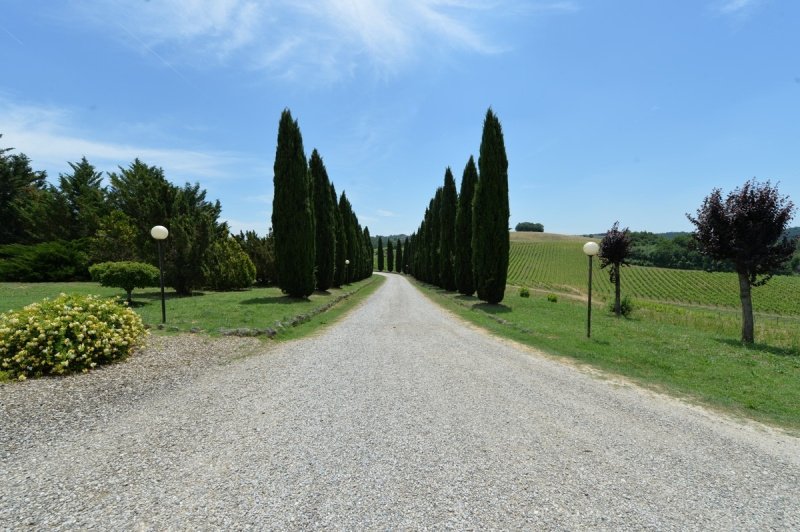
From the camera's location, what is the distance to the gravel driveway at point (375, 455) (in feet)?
8.34

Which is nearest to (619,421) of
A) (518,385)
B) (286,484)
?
(518,385)

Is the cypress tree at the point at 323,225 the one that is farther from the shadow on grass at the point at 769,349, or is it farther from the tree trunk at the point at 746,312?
the tree trunk at the point at 746,312

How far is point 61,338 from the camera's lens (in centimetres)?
573

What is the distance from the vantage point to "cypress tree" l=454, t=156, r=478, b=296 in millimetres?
22812

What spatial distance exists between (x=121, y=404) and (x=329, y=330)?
19.2 feet

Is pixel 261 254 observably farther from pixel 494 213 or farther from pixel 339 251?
pixel 494 213

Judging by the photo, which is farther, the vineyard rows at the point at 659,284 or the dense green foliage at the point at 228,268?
the vineyard rows at the point at 659,284

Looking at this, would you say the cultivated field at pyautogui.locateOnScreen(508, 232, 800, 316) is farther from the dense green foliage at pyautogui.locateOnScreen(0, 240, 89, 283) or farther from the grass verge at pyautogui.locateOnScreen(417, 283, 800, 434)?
the dense green foliage at pyautogui.locateOnScreen(0, 240, 89, 283)

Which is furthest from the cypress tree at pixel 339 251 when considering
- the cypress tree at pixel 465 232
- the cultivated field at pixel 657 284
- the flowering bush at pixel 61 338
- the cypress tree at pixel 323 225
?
the cultivated field at pixel 657 284

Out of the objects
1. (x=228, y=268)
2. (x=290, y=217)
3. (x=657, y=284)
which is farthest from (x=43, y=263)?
(x=657, y=284)

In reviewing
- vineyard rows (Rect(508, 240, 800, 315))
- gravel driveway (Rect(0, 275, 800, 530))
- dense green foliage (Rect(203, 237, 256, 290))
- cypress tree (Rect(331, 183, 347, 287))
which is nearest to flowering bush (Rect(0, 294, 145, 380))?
gravel driveway (Rect(0, 275, 800, 530))

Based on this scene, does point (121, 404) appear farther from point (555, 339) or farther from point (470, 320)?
point (470, 320)

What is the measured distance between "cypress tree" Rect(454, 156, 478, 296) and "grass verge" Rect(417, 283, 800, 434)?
9110 millimetres

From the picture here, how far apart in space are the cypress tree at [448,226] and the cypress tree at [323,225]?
8.63 meters
